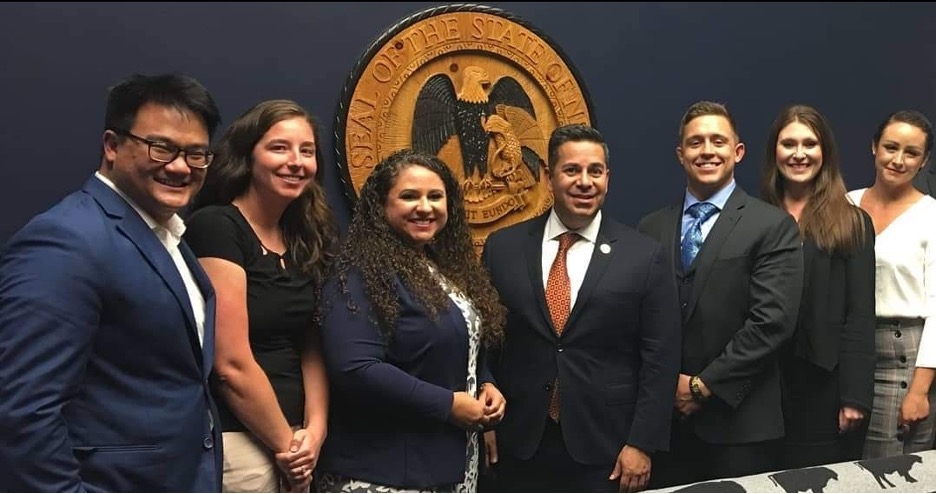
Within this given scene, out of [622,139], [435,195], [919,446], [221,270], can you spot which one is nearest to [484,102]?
[622,139]

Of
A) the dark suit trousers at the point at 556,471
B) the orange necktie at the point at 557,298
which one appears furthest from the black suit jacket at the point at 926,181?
the dark suit trousers at the point at 556,471

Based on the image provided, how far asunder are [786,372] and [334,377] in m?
1.63

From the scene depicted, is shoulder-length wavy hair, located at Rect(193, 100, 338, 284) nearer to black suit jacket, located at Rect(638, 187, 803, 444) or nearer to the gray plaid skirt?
black suit jacket, located at Rect(638, 187, 803, 444)

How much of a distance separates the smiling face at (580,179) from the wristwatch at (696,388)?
61cm

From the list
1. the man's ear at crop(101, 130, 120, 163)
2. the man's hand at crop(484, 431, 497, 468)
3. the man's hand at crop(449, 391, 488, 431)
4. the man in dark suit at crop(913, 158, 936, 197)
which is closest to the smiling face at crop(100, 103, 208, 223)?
the man's ear at crop(101, 130, 120, 163)

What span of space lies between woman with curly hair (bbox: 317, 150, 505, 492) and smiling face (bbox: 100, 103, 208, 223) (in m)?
0.62

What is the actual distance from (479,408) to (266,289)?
2.11 feet

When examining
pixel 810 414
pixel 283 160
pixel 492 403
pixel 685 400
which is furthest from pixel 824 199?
pixel 283 160

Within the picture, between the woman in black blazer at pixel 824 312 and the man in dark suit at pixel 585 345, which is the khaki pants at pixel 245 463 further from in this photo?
the woman in black blazer at pixel 824 312

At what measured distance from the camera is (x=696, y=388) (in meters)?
2.62

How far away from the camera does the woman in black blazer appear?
280cm

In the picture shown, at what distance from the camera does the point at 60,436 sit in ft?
4.82

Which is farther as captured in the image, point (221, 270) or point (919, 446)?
point (919, 446)

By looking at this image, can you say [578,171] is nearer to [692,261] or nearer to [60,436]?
[692,261]
